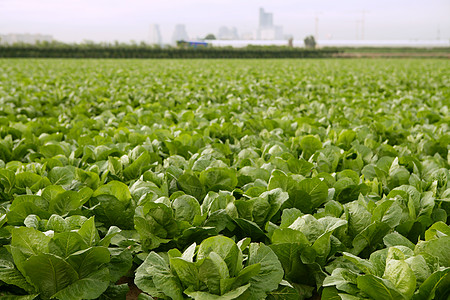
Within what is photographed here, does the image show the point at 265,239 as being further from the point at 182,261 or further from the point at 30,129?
the point at 30,129

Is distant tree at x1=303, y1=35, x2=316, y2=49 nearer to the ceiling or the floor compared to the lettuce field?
nearer to the ceiling

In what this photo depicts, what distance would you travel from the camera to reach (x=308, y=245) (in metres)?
1.83

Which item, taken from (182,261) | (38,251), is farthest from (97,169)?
(182,261)

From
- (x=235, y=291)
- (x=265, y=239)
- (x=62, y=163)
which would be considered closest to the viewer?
(x=235, y=291)

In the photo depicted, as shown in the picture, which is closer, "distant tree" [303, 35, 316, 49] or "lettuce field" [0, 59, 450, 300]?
"lettuce field" [0, 59, 450, 300]

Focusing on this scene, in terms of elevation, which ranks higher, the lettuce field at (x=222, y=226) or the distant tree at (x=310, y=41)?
the distant tree at (x=310, y=41)

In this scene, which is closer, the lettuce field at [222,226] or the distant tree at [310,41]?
the lettuce field at [222,226]

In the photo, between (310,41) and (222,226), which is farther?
(310,41)

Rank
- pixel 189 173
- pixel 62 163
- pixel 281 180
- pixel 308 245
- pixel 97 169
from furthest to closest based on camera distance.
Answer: pixel 62 163 < pixel 97 169 < pixel 189 173 < pixel 281 180 < pixel 308 245

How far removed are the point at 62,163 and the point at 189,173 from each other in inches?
45.2

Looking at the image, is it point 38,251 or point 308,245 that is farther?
point 308,245

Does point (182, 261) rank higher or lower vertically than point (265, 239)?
higher

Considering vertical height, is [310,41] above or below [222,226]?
above

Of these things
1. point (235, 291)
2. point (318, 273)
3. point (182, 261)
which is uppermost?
point (182, 261)
